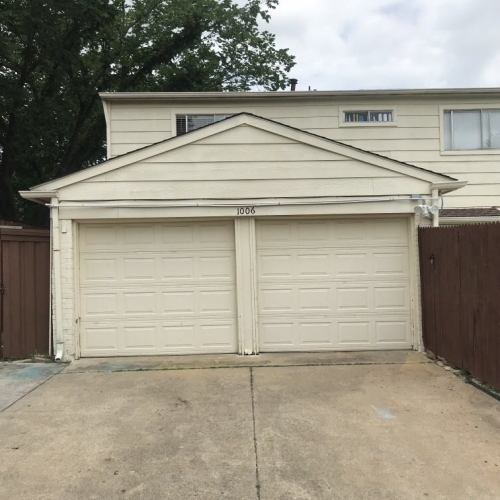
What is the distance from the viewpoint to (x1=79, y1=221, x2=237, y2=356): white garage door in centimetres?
727

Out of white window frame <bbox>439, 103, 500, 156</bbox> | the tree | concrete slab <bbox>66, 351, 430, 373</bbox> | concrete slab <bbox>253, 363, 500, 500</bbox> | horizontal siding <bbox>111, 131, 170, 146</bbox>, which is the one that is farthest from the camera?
the tree

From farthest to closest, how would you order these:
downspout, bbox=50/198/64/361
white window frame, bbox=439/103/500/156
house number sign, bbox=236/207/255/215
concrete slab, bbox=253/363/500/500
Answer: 1. white window frame, bbox=439/103/500/156
2. house number sign, bbox=236/207/255/215
3. downspout, bbox=50/198/64/361
4. concrete slab, bbox=253/363/500/500

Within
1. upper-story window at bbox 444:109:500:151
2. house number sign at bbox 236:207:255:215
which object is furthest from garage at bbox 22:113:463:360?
upper-story window at bbox 444:109:500:151

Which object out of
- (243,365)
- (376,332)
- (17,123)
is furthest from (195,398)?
(17,123)

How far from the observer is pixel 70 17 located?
13.4 m

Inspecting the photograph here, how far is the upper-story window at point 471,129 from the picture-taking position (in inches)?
401

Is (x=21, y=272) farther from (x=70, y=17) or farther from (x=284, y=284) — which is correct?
(x=70, y=17)

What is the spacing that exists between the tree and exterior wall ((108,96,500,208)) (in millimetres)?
5541

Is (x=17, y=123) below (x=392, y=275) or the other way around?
the other way around

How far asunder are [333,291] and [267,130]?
2.76 m

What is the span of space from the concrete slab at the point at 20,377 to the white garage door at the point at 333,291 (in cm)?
326

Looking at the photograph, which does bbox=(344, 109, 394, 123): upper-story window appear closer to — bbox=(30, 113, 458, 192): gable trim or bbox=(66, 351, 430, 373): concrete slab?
bbox=(30, 113, 458, 192): gable trim

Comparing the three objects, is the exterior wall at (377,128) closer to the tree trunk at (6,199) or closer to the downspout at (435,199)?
the downspout at (435,199)

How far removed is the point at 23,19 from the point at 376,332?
12309 millimetres
